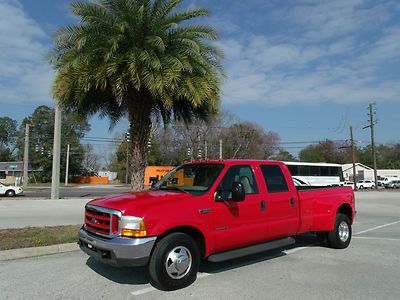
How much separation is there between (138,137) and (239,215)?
6452 millimetres

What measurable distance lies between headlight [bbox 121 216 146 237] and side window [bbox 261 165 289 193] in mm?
2663

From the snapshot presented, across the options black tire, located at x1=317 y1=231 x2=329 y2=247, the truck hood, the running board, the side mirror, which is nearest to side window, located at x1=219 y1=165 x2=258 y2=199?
the side mirror

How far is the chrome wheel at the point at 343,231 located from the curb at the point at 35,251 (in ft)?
18.9

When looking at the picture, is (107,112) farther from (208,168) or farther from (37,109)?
(37,109)

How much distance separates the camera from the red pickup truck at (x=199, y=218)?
17.5 feet

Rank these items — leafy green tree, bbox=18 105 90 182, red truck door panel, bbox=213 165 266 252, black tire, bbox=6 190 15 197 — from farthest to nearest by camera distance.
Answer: leafy green tree, bbox=18 105 90 182
black tire, bbox=6 190 15 197
red truck door panel, bbox=213 165 266 252

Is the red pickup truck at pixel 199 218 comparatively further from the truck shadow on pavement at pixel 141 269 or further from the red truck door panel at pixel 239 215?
the truck shadow on pavement at pixel 141 269

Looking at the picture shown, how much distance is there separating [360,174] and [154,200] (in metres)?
88.4

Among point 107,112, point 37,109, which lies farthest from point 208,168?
point 37,109

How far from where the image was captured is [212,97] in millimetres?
12289

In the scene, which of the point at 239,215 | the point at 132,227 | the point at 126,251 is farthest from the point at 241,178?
the point at 126,251

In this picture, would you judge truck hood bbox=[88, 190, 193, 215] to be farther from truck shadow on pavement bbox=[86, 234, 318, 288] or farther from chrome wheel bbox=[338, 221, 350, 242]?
chrome wheel bbox=[338, 221, 350, 242]

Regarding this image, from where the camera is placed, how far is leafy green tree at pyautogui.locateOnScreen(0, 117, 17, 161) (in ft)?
335

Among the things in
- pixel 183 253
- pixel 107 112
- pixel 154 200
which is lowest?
pixel 183 253
